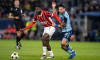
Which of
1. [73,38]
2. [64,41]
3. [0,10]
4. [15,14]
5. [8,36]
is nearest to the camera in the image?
[64,41]

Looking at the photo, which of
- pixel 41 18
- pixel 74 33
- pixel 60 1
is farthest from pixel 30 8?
pixel 41 18

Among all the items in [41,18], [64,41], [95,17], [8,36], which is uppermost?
[41,18]

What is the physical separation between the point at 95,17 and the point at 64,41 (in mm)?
18057

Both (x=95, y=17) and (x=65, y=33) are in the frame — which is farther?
(x=95, y=17)

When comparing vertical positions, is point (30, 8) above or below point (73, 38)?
above

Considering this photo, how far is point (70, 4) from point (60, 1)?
1.28 m

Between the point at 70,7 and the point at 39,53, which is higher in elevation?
the point at 70,7

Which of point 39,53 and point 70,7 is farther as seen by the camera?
point 70,7

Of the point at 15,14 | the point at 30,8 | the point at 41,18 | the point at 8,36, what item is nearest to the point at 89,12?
the point at 30,8

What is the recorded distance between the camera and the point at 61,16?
11078 millimetres

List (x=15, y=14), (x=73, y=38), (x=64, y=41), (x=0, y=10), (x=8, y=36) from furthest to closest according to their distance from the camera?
(x=0, y=10) < (x=8, y=36) < (x=73, y=38) < (x=15, y=14) < (x=64, y=41)

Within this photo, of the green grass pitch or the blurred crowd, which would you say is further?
the blurred crowd

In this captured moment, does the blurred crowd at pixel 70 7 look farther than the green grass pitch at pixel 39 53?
Yes

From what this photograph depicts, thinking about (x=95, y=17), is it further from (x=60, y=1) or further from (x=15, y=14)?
(x=15, y=14)
